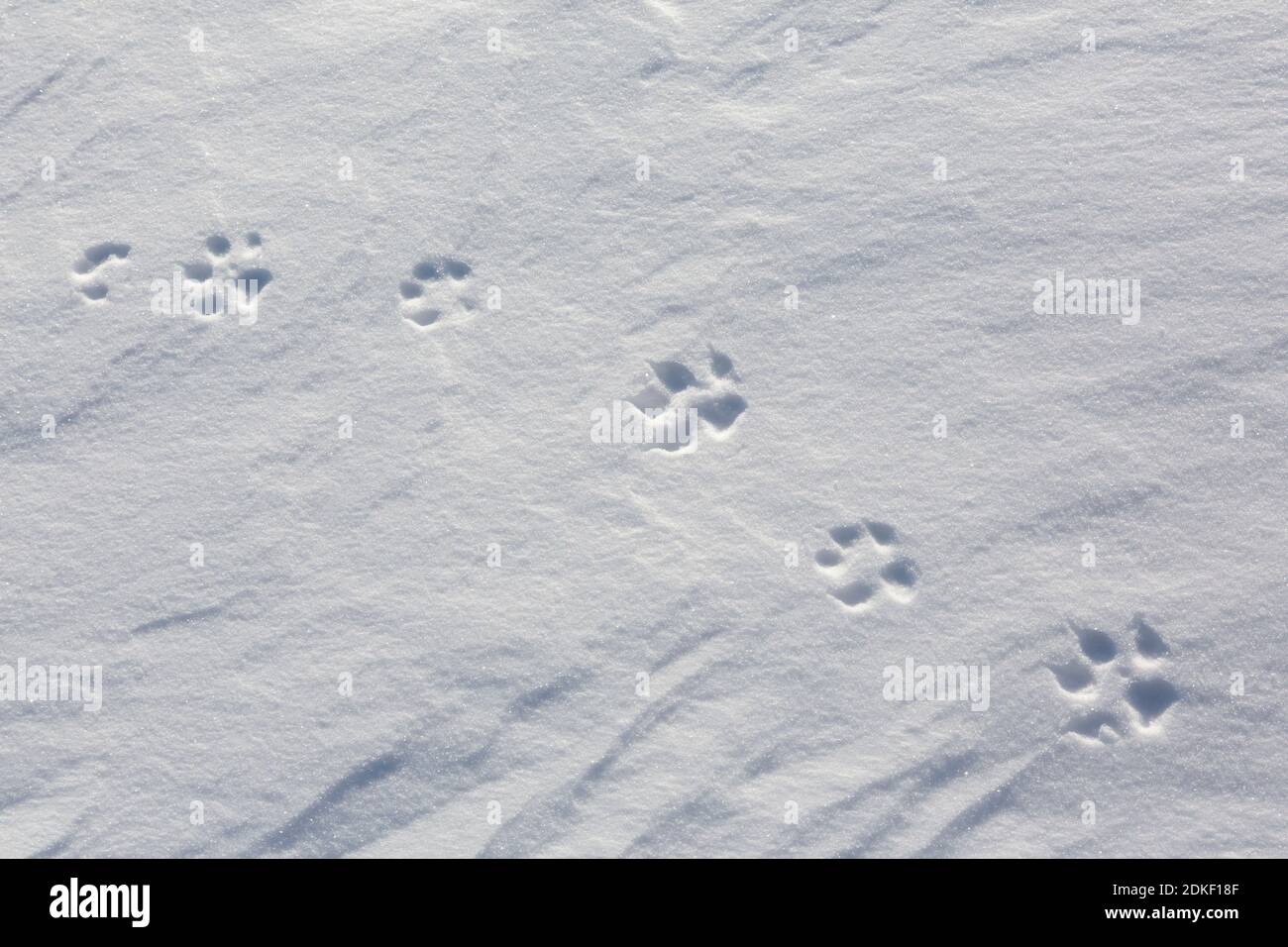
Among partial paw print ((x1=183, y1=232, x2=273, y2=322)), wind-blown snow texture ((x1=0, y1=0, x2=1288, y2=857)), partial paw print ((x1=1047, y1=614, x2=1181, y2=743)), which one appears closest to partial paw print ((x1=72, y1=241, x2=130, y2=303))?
wind-blown snow texture ((x1=0, y1=0, x2=1288, y2=857))

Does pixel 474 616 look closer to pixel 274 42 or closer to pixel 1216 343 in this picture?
pixel 274 42

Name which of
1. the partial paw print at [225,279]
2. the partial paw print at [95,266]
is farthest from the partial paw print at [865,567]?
the partial paw print at [95,266]

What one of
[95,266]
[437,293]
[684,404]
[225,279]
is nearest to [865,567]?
[684,404]

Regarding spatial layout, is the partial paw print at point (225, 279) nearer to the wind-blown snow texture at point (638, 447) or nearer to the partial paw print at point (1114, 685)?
the wind-blown snow texture at point (638, 447)

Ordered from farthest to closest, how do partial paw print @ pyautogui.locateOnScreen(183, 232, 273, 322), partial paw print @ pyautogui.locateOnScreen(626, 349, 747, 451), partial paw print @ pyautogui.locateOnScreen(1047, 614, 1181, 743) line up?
1. partial paw print @ pyautogui.locateOnScreen(183, 232, 273, 322)
2. partial paw print @ pyautogui.locateOnScreen(626, 349, 747, 451)
3. partial paw print @ pyautogui.locateOnScreen(1047, 614, 1181, 743)

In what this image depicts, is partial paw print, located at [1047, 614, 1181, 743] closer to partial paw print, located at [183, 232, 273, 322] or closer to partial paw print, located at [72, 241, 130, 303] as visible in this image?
partial paw print, located at [183, 232, 273, 322]

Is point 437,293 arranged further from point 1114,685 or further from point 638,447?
point 1114,685
